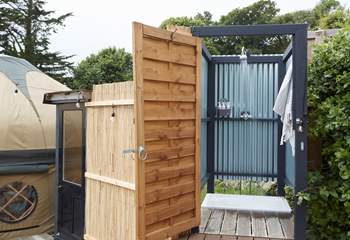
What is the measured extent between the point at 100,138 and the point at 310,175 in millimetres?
2171

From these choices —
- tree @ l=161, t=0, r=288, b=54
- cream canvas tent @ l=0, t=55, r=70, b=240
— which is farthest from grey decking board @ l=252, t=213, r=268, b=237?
tree @ l=161, t=0, r=288, b=54

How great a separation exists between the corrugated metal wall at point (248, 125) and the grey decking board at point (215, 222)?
99cm

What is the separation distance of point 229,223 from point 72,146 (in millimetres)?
2320

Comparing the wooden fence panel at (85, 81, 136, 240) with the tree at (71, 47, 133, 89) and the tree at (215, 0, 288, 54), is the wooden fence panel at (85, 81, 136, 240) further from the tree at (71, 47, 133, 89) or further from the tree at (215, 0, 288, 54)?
the tree at (215, 0, 288, 54)

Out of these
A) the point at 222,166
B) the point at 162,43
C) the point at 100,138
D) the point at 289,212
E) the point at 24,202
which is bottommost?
the point at 24,202

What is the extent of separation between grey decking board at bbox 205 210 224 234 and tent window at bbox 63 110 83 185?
1770mm

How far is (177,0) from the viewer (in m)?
18.1

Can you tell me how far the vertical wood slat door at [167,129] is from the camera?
9.85 feet

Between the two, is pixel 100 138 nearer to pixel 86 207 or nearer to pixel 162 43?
pixel 86 207

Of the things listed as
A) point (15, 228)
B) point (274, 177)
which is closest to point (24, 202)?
point (15, 228)

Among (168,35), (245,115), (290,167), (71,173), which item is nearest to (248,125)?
(245,115)

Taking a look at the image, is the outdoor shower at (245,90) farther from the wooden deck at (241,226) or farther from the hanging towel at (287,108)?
the wooden deck at (241,226)

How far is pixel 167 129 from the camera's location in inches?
130

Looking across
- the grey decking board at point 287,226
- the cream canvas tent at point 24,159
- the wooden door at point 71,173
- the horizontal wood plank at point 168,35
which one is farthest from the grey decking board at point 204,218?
the cream canvas tent at point 24,159
